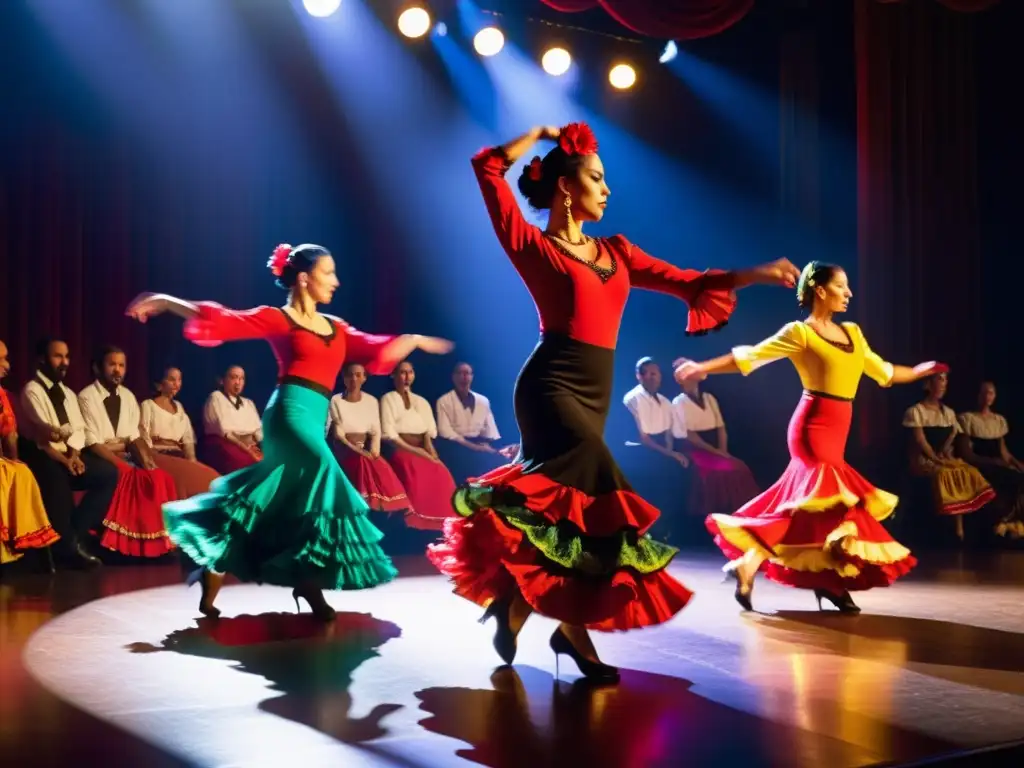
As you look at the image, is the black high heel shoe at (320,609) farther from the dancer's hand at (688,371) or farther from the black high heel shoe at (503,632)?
the dancer's hand at (688,371)

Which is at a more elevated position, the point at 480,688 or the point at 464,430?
the point at 464,430

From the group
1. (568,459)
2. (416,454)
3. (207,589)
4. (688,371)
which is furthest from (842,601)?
(416,454)

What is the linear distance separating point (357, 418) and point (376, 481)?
46 cm

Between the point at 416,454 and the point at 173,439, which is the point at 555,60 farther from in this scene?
the point at 173,439

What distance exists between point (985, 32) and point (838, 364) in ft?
19.0

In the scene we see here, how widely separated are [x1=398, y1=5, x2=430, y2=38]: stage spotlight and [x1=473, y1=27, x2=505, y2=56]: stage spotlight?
46 cm

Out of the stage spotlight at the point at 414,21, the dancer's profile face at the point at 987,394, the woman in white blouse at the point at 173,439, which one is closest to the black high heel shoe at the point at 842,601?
the woman in white blouse at the point at 173,439

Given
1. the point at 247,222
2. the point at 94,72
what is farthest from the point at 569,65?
the point at 94,72

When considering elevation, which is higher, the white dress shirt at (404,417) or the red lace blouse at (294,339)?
the red lace blouse at (294,339)

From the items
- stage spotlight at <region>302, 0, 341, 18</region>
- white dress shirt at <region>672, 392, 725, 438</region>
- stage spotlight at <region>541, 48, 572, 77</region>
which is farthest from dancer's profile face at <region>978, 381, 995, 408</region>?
stage spotlight at <region>302, 0, 341, 18</region>

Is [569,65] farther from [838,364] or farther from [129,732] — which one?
[129,732]

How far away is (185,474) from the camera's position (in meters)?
7.15

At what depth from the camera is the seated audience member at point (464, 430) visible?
8.41 meters

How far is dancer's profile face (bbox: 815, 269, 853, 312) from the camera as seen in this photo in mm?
4918
